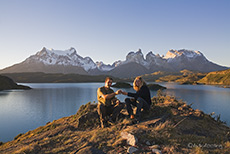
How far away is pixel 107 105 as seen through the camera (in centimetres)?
910

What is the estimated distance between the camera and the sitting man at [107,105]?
29.1ft

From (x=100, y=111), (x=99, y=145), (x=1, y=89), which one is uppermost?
(x=100, y=111)

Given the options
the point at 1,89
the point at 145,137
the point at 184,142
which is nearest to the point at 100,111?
the point at 145,137

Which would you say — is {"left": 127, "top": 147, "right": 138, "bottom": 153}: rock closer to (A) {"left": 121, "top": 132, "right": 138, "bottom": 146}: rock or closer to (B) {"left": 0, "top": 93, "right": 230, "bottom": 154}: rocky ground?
(B) {"left": 0, "top": 93, "right": 230, "bottom": 154}: rocky ground

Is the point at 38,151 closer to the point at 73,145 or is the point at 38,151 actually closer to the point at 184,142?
the point at 73,145

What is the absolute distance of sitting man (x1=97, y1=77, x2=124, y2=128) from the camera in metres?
8.88

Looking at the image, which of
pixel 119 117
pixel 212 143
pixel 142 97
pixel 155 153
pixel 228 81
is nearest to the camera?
pixel 155 153

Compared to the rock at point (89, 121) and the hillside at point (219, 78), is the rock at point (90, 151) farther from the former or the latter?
the hillside at point (219, 78)

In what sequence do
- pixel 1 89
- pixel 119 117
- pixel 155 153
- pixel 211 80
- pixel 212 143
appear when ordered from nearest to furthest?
pixel 155 153, pixel 212 143, pixel 119 117, pixel 1 89, pixel 211 80

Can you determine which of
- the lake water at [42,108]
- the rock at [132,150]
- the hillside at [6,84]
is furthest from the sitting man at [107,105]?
the hillside at [6,84]

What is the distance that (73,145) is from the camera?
6875 mm

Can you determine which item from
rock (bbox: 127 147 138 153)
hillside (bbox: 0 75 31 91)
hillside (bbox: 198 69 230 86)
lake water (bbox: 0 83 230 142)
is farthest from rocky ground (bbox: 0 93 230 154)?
hillside (bbox: 198 69 230 86)

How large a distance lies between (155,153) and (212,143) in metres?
2.88

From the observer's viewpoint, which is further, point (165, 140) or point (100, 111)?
point (100, 111)
